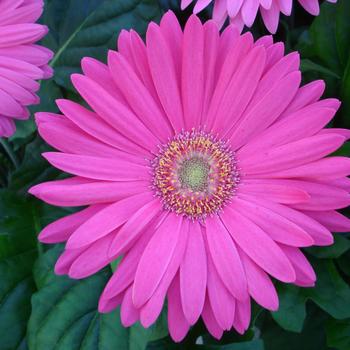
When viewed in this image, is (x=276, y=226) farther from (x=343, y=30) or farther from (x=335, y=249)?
(x=343, y=30)

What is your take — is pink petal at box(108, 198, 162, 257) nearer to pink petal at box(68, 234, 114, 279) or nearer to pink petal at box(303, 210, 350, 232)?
pink petal at box(68, 234, 114, 279)

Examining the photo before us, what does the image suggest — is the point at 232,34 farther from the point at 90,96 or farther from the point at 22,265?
the point at 22,265

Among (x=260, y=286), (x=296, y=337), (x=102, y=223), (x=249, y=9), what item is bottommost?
(x=296, y=337)

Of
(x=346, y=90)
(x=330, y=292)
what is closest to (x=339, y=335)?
(x=330, y=292)

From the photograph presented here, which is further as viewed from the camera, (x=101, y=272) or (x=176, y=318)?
(x=101, y=272)

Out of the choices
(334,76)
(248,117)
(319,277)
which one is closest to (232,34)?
(248,117)

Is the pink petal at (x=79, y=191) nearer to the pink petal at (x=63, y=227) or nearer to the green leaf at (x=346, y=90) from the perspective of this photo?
the pink petal at (x=63, y=227)

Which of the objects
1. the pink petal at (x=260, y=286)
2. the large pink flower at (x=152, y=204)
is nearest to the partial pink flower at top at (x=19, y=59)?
the large pink flower at (x=152, y=204)
